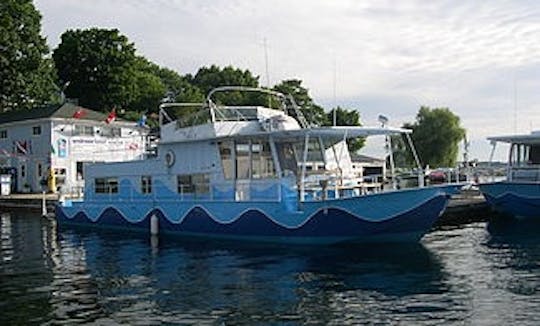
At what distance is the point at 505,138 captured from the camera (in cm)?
2952

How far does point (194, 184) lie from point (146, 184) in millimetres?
2871

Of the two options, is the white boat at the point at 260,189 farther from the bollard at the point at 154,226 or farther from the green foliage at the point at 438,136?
the green foliage at the point at 438,136

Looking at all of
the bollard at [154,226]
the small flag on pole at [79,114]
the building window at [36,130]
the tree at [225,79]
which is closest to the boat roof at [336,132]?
the bollard at [154,226]

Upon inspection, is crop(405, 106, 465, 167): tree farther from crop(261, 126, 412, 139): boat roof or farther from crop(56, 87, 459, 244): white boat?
crop(261, 126, 412, 139): boat roof

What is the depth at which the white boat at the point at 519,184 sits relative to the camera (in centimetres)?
2773

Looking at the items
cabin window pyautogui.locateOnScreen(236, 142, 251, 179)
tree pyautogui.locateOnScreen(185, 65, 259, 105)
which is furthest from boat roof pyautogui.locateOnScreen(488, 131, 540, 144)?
tree pyautogui.locateOnScreen(185, 65, 259, 105)

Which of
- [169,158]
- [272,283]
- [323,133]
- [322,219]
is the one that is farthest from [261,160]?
[272,283]

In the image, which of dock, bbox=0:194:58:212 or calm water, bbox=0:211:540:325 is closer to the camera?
calm water, bbox=0:211:540:325

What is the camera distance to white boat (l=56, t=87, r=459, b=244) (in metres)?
18.7

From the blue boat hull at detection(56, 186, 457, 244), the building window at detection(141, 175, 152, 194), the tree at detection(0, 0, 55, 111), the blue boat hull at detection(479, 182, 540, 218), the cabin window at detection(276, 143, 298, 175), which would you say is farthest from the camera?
the tree at detection(0, 0, 55, 111)

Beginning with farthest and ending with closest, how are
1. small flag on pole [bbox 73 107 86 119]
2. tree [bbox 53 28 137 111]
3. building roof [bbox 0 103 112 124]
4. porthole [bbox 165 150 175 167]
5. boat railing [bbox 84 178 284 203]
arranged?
tree [bbox 53 28 137 111], building roof [bbox 0 103 112 124], small flag on pole [bbox 73 107 86 119], porthole [bbox 165 150 175 167], boat railing [bbox 84 178 284 203]

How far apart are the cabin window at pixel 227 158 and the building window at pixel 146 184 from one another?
401 centimetres

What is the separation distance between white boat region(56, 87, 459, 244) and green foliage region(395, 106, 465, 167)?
170 feet

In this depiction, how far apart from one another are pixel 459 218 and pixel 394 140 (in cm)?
927
